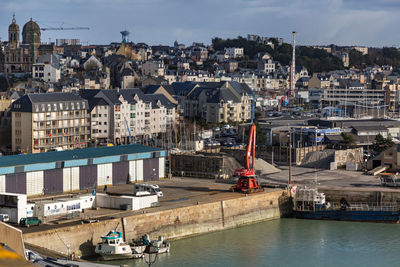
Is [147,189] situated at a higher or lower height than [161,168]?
lower

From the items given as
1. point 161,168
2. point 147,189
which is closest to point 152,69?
point 161,168

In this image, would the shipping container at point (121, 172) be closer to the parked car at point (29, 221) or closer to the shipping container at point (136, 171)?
the shipping container at point (136, 171)

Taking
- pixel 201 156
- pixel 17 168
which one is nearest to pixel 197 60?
pixel 201 156

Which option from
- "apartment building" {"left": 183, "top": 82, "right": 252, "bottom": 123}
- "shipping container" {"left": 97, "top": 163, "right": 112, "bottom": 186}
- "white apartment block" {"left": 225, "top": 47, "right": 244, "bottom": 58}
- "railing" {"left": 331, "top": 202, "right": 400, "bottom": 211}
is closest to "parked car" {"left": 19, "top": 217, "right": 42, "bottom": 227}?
"shipping container" {"left": 97, "top": 163, "right": 112, "bottom": 186}

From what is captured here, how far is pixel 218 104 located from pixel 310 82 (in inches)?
1295

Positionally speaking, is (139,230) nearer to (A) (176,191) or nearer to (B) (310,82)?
(A) (176,191)

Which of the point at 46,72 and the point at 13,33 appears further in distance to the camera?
the point at 13,33

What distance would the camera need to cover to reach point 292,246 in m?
20.3

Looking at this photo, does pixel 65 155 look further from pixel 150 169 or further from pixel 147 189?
pixel 150 169

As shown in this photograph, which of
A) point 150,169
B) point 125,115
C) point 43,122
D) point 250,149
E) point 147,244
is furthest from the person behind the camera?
point 125,115

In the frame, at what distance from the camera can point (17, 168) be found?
22.0m

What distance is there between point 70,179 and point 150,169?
3984mm

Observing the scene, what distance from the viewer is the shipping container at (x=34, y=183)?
22469mm

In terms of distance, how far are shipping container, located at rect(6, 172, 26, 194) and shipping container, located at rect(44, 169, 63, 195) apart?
814mm
